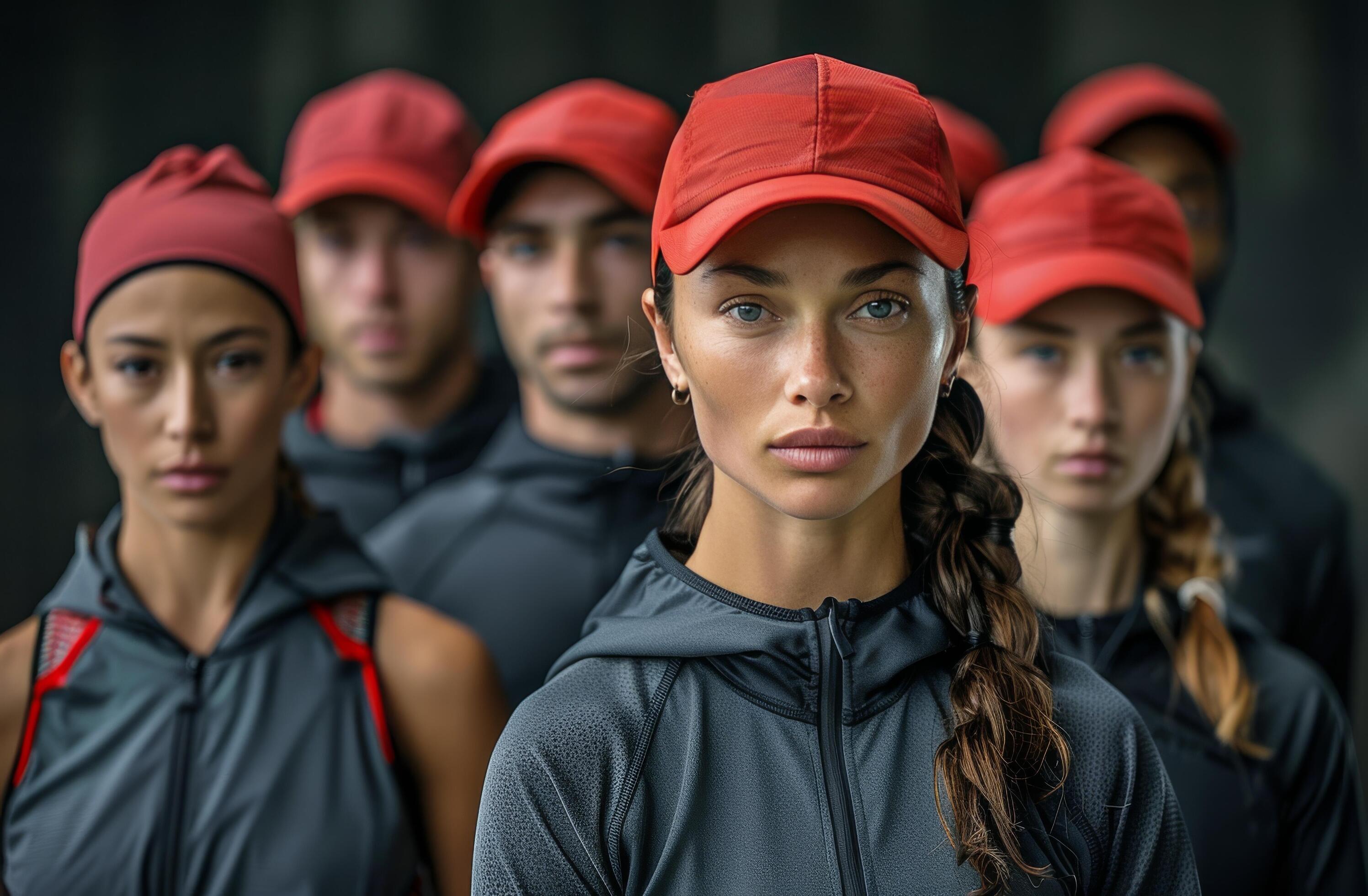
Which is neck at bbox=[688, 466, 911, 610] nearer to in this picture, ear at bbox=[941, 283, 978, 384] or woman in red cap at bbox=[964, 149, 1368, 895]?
ear at bbox=[941, 283, 978, 384]

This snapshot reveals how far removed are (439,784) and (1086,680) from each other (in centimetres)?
85

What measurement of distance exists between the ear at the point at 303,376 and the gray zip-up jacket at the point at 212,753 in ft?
0.71

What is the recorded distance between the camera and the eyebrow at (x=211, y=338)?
1.80 meters

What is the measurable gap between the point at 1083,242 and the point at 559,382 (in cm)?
93

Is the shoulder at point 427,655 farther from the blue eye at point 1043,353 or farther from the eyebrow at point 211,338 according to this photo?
the blue eye at point 1043,353

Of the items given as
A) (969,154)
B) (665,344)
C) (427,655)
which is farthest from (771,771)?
(969,154)

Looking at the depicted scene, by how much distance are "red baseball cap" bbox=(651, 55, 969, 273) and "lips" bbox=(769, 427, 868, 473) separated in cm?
18

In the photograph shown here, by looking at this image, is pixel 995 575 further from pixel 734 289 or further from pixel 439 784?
pixel 439 784

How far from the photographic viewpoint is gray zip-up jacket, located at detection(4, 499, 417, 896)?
168 cm

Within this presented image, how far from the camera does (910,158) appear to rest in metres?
1.28

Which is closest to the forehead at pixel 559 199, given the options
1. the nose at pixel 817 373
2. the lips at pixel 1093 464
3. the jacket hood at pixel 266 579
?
the jacket hood at pixel 266 579

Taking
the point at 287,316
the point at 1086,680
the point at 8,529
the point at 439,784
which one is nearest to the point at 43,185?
the point at 8,529

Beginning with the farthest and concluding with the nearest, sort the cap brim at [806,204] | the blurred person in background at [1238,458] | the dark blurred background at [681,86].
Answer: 1. the dark blurred background at [681,86]
2. the blurred person in background at [1238,458]
3. the cap brim at [806,204]

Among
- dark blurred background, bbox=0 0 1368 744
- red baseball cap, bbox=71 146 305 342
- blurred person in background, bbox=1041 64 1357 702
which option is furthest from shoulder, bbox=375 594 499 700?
dark blurred background, bbox=0 0 1368 744
